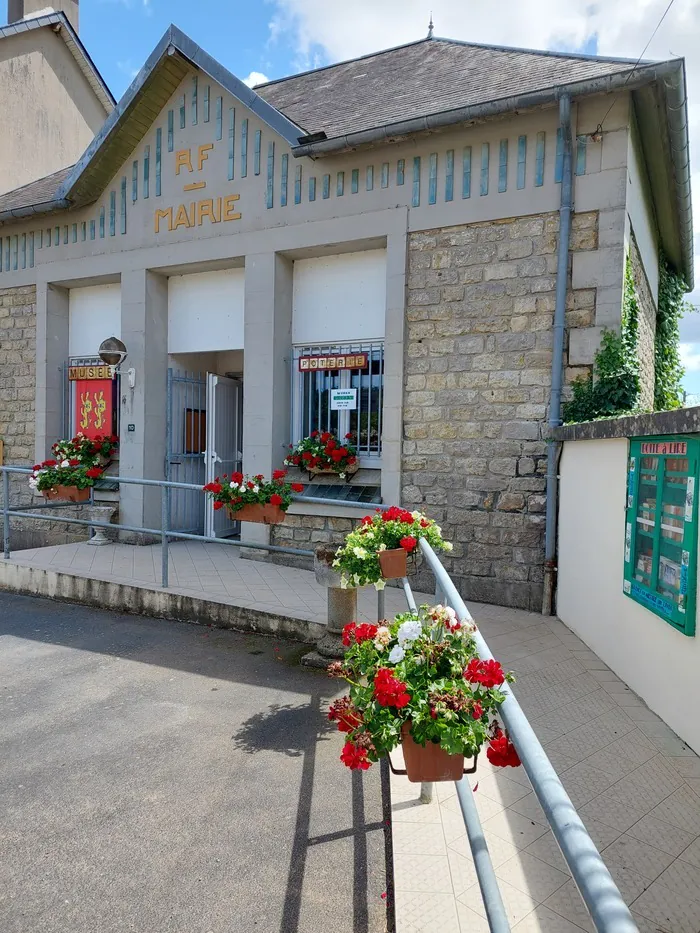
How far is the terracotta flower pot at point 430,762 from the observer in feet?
6.27

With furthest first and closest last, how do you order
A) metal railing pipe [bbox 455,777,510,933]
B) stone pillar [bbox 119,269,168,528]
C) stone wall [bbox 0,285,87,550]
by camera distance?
stone wall [bbox 0,285,87,550]
stone pillar [bbox 119,269,168,528]
metal railing pipe [bbox 455,777,510,933]

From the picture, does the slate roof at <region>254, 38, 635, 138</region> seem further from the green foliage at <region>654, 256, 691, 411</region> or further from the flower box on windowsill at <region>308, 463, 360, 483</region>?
the green foliage at <region>654, 256, 691, 411</region>

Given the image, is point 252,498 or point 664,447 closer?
point 664,447

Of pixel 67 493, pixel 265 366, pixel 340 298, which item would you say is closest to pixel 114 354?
pixel 67 493

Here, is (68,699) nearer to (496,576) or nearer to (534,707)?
(534,707)

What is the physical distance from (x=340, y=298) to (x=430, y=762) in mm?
6014

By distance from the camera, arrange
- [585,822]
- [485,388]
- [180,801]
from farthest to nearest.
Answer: [485,388] → [180,801] → [585,822]

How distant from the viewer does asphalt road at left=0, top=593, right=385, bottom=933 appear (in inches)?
87.5

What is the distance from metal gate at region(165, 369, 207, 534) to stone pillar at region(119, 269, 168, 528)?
0.44ft

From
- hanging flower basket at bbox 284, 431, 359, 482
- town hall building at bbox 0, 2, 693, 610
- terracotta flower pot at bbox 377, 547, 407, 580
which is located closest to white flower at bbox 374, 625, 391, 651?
terracotta flower pot at bbox 377, 547, 407, 580

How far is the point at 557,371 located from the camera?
5.79m

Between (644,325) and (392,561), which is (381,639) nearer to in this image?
(392,561)

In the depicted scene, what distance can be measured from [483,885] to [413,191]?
6.23 meters

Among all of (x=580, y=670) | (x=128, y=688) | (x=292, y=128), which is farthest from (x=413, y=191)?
(x=128, y=688)
